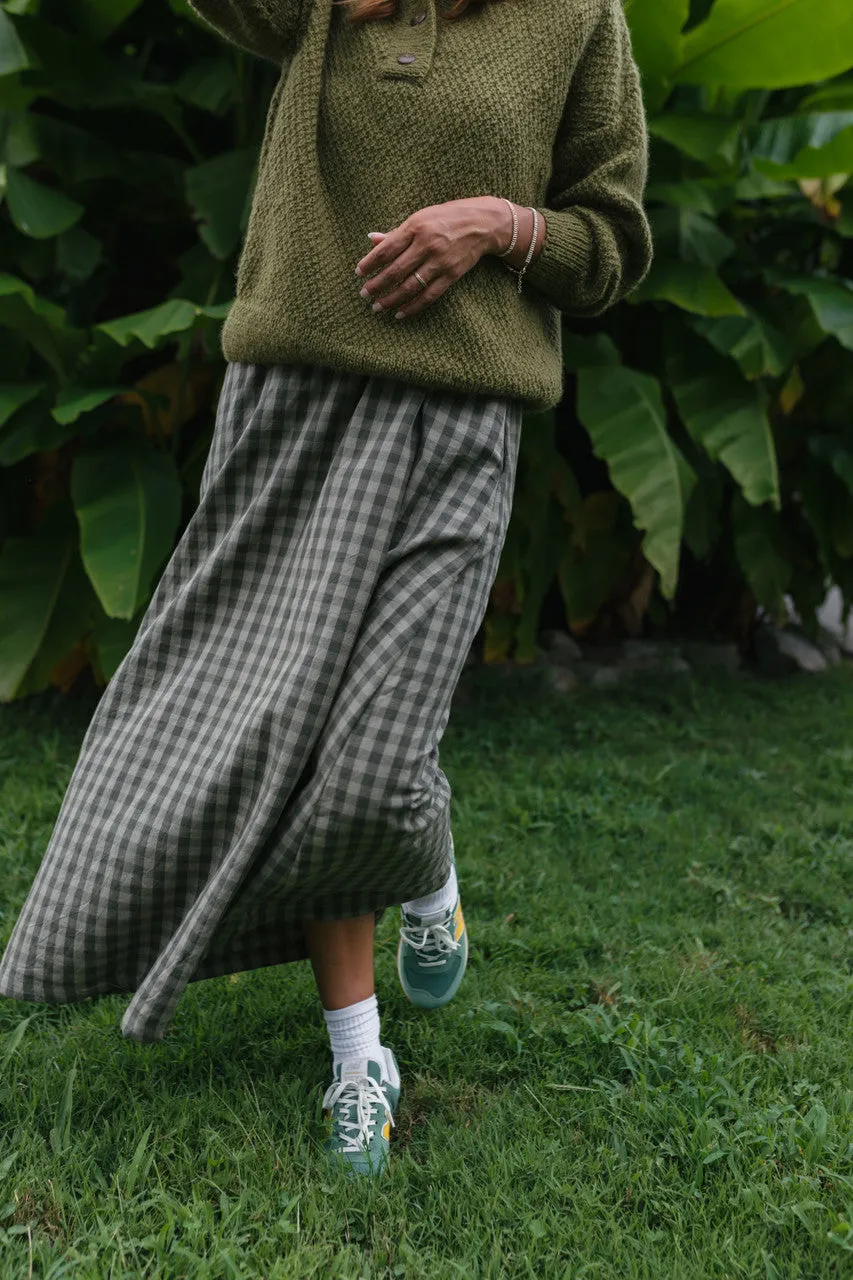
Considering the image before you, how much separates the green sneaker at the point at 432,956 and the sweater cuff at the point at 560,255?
1.07 metres

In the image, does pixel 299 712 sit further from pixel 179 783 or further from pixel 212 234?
pixel 212 234

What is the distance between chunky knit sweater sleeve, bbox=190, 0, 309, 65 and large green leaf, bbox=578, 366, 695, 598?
2104 millimetres

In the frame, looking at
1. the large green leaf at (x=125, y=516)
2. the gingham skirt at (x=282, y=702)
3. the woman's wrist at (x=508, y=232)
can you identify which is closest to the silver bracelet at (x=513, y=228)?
the woman's wrist at (x=508, y=232)

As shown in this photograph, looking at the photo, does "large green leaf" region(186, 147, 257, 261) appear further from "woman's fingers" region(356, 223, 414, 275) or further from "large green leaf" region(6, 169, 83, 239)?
"woman's fingers" region(356, 223, 414, 275)

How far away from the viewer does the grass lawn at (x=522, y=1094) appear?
5.44ft

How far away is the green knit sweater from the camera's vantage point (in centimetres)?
180

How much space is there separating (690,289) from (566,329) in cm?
54

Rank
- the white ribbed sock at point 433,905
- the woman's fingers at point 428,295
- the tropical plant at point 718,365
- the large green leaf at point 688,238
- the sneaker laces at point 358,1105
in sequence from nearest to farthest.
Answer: the woman's fingers at point 428,295 → the sneaker laces at point 358,1105 → the white ribbed sock at point 433,905 → the tropical plant at point 718,365 → the large green leaf at point 688,238

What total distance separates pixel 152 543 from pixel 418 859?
200 cm

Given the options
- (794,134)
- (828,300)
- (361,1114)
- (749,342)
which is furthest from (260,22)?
(794,134)

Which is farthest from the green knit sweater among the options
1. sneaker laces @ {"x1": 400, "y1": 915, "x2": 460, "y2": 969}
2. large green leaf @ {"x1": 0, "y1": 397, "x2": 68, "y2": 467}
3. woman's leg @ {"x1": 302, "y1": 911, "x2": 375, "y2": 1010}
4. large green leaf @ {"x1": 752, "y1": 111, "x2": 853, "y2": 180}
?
large green leaf @ {"x1": 752, "y1": 111, "x2": 853, "y2": 180}

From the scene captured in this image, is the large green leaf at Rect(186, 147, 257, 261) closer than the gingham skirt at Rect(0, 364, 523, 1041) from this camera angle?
No

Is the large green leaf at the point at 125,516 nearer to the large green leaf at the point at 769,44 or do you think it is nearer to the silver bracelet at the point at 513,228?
the silver bracelet at the point at 513,228

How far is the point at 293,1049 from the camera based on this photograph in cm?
214
